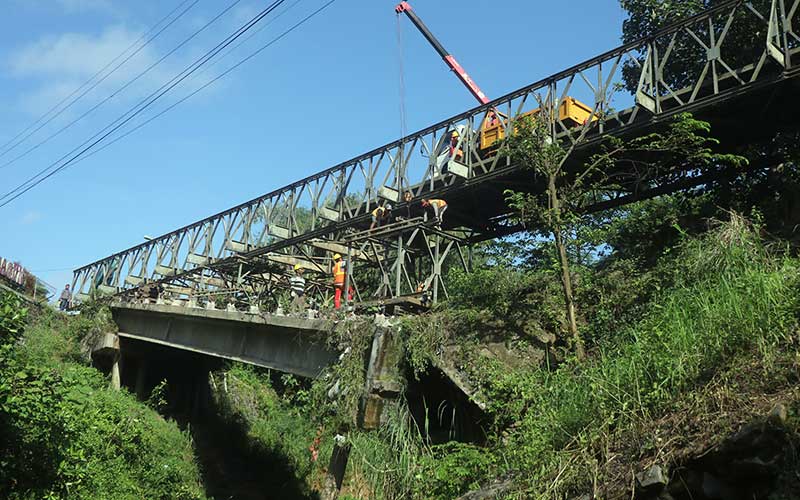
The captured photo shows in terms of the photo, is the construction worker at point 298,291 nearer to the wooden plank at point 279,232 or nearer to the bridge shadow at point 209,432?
the wooden plank at point 279,232

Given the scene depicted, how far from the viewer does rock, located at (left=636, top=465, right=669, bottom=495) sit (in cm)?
713

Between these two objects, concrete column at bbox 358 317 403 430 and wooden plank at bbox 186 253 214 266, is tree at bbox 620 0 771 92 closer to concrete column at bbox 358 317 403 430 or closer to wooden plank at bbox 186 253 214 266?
concrete column at bbox 358 317 403 430

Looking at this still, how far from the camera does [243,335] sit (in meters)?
18.8

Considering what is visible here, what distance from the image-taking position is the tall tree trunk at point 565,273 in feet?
36.8

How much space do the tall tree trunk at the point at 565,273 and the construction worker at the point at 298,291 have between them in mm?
7719

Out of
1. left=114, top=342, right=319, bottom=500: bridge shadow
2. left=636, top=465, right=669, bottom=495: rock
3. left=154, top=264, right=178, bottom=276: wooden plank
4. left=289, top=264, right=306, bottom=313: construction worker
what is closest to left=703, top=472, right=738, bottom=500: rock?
left=636, top=465, right=669, bottom=495: rock

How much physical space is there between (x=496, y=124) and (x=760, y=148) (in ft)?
21.8

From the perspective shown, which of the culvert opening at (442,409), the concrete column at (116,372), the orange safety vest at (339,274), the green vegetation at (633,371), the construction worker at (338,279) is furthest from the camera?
the concrete column at (116,372)

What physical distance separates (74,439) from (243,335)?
6.07 meters

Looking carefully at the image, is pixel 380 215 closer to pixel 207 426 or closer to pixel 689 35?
pixel 689 35

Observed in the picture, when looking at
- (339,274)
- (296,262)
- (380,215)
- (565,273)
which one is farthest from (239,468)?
(565,273)

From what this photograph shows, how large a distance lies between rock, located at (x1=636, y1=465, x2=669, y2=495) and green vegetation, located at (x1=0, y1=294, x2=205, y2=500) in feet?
29.2

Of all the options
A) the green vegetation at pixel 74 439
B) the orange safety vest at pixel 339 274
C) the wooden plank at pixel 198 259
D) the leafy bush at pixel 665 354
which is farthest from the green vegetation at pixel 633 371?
the wooden plank at pixel 198 259

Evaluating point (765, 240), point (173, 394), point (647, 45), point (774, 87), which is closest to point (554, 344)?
point (765, 240)
